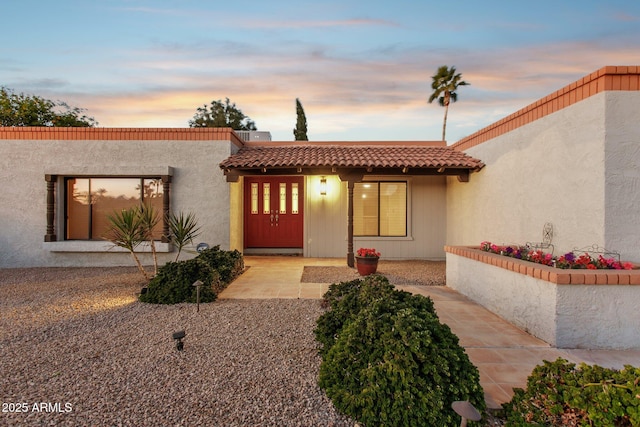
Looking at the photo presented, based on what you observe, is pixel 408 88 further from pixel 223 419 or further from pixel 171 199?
pixel 223 419

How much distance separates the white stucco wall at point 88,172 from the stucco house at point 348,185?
26 mm

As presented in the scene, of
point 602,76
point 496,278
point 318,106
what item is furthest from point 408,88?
point 496,278

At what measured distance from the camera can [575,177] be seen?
4.59 metres

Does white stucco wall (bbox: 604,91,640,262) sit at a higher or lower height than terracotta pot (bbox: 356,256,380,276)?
higher

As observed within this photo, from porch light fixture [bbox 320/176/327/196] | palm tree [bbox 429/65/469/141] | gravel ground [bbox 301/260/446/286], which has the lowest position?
gravel ground [bbox 301/260/446/286]

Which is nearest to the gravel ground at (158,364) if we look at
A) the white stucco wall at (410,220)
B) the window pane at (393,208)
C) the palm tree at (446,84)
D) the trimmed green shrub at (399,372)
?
the trimmed green shrub at (399,372)

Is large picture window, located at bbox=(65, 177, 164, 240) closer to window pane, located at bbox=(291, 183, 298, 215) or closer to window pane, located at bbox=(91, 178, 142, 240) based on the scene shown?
window pane, located at bbox=(91, 178, 142, 240)

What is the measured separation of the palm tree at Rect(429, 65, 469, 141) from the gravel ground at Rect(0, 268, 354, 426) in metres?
21.7

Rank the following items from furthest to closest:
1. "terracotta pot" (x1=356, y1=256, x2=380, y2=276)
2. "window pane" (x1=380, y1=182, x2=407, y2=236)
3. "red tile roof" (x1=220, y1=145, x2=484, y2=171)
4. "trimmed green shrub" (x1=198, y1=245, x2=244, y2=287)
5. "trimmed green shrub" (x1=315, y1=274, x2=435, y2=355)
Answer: "window pane" (x1=380, y1=182, x2=407, y2=236) < "red tile roof" (x1=220, y1=145, x2=484, y2=171) < "terracotta pot" (x1=356, y1=256, x2=380, y2=276) < "trimmed green shrub" (x1=198, y1=245, x2=244, y2=287) < "trimmed green shrub" (x1=315, y1=274, x2=435, y2=355)

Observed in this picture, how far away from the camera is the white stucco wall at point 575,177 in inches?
162

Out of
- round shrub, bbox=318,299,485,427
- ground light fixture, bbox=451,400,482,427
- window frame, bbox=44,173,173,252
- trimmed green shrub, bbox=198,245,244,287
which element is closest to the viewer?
ground light fixture, bbox=451,400,482,427

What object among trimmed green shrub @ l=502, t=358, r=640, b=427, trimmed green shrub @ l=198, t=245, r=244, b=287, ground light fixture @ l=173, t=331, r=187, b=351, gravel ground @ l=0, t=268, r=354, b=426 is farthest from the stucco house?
ground light fixture @ l=173, t=331, r=187, b=351

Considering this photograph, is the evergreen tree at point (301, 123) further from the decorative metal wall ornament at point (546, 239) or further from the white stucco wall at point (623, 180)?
the white stucco wall at point (623, 180)

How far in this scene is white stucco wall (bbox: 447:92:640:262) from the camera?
13.5 ft
